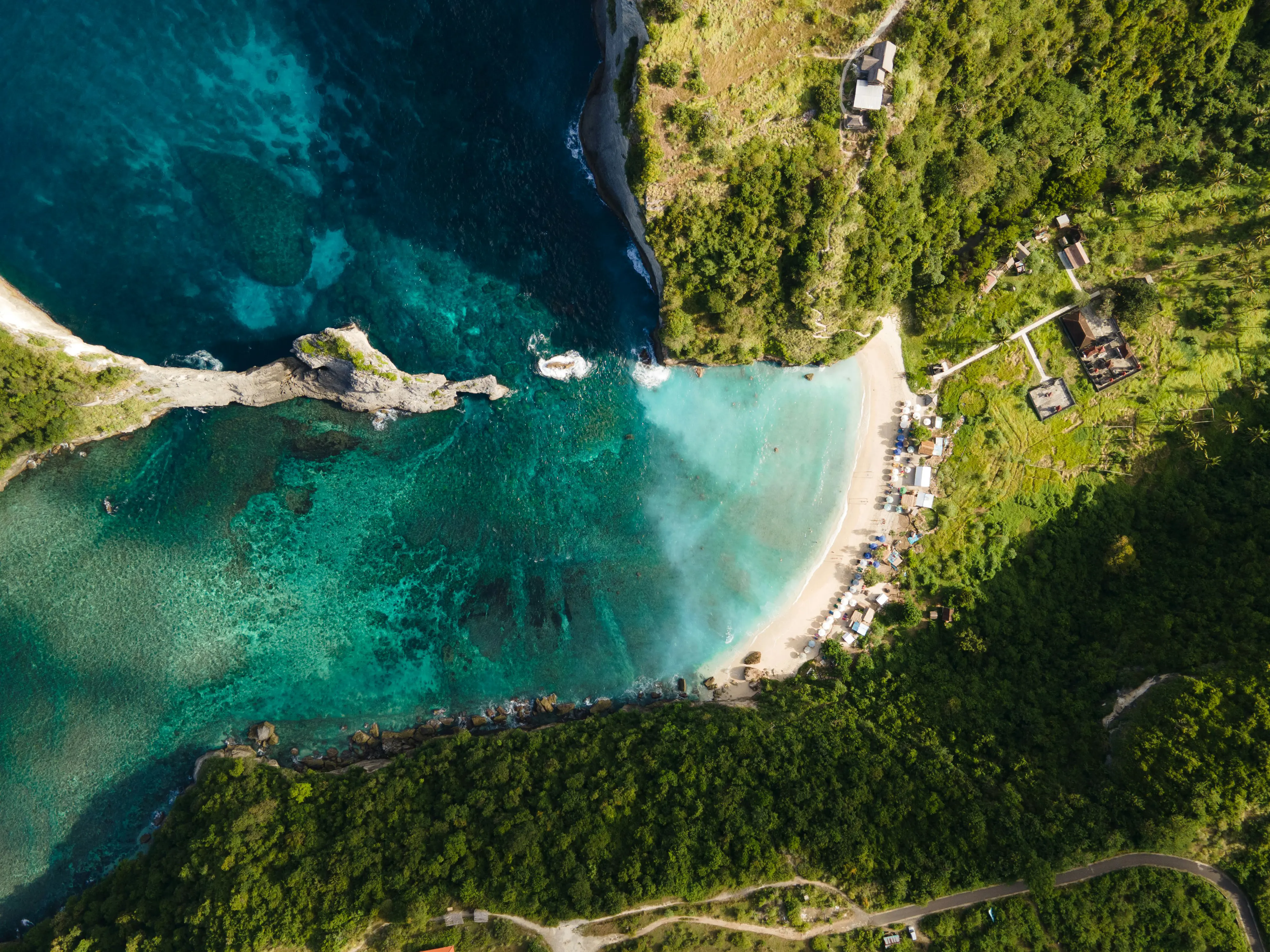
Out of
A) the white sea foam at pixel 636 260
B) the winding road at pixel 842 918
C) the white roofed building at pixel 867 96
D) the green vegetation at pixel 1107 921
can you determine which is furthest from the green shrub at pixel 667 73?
the green vegetation at pixel 1107 921

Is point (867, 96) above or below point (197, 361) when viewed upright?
below

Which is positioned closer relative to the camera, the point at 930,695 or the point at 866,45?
the point at 866,45

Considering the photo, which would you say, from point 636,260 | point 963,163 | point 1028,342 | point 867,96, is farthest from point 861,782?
point 867,96

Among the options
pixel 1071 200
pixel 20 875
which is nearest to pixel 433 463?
pixel 20 875

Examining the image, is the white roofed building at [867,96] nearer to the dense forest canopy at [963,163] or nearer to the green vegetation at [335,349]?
the dense forest canopy at [963,163]

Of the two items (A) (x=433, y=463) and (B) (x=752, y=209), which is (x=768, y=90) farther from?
(A) (x=433, y=463)

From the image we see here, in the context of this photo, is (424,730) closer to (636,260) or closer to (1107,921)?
(636,260)
